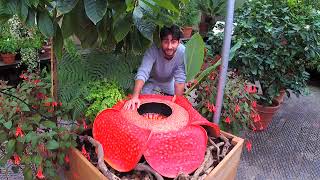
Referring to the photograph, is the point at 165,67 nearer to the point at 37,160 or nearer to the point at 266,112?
the point at 37,160

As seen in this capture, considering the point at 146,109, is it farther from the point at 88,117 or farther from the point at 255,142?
the point at 255,142

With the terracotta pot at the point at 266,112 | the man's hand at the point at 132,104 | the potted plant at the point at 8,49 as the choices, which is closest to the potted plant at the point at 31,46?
the potted plant at the point at 8,49

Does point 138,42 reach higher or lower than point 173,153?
higher

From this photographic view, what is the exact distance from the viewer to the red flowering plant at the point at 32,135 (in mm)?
1173

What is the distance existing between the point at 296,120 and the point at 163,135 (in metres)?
2.31

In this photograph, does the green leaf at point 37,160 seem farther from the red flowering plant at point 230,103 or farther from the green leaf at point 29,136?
the red flowering plant at point 230,103

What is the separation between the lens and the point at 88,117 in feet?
4.90

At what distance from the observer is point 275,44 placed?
2.38 metres

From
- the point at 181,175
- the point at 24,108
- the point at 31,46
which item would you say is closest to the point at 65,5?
the point at 24,108

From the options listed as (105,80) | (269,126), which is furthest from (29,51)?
(269,126)

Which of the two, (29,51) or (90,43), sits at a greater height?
(90,43)

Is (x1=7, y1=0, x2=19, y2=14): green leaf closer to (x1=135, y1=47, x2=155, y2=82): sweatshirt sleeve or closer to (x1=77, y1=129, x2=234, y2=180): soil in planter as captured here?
(x1=77, y1=129, x2=234, y2=180): soil in planter

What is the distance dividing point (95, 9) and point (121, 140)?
48 cm

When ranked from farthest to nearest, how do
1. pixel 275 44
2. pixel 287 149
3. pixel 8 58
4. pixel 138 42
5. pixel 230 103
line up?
pixel 8 58 < pixel 287 149 < pixel 275 44 < pixel 230 103 < pixel 138 42
